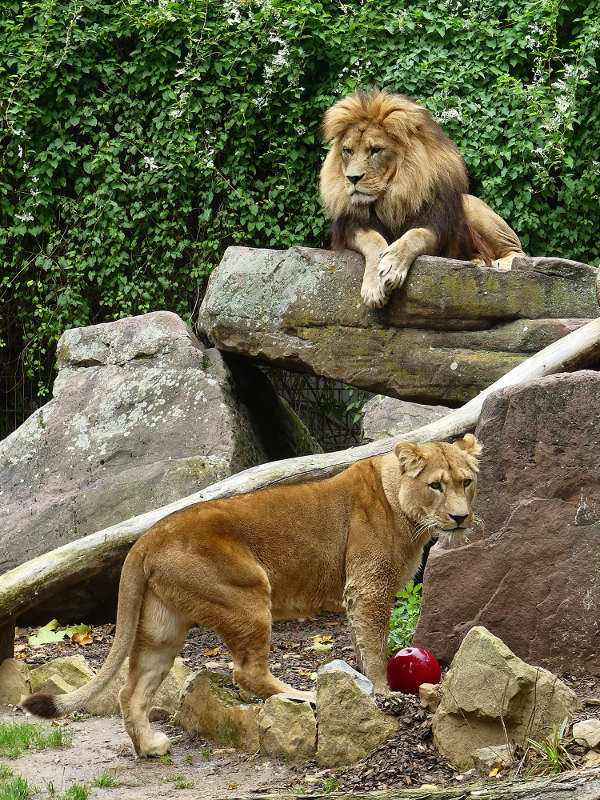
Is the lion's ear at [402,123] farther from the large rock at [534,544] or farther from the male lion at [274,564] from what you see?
the male lion at [274,564]

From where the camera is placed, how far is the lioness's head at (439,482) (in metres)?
4.87

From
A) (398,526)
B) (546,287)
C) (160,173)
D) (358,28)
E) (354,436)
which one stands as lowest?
(354,436)

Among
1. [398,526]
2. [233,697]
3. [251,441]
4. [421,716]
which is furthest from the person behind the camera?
[251,441]

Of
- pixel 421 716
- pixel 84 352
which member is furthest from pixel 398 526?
pixel 84 352

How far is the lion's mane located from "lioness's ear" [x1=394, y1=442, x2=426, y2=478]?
3185mm

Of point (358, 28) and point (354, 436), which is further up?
point (358, 28)

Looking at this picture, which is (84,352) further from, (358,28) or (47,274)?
(358,28)

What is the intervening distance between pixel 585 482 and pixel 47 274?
23.6 ft

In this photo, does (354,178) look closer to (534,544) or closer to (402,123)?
(402,123)

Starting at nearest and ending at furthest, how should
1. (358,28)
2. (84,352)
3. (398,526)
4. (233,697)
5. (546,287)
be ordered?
1. (233,697)
2. (398,526)
3. (546,287)
4. (84,352)
5. (358,28)

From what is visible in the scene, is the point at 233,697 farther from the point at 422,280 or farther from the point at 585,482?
the point at 422,280

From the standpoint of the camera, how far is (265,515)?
4.93 m

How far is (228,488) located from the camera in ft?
20.7

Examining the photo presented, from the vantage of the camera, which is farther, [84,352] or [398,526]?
[84,352]
